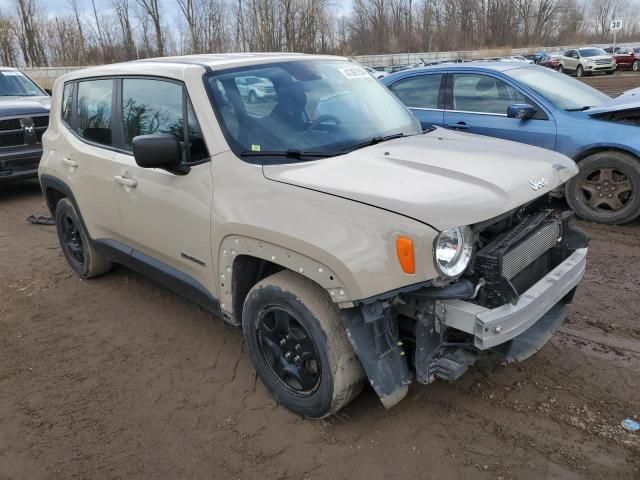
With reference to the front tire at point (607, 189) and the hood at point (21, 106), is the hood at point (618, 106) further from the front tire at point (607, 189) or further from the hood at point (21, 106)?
the hood at point (21, 106)

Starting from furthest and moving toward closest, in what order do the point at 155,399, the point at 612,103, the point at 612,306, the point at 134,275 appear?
the point at 612,103
the point at 134,275
the point at 612,306
the point at 155,399

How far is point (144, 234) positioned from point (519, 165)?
99.0 inches

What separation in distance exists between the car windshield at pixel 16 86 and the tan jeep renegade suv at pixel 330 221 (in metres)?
6.81

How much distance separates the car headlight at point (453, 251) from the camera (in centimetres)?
240

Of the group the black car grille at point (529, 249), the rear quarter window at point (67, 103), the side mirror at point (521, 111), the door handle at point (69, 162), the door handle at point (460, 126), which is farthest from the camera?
the door handle at point (460, 126)

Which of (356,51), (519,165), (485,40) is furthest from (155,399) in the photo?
(485,40)

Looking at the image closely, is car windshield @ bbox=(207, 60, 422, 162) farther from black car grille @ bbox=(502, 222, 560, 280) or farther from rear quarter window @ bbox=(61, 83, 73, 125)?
rear quarter window @ bbox=(61, 83, 73, 125)

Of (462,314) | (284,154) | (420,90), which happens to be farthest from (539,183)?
(420,90)

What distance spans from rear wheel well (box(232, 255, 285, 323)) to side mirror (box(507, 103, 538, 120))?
395 cm

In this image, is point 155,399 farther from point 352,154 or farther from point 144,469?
point 352,154

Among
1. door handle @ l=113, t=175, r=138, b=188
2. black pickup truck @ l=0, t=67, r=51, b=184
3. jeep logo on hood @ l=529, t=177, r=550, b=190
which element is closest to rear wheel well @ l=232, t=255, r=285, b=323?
door handle @ l=113, t=175, r=138, b=188

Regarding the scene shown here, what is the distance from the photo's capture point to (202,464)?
9.05ft

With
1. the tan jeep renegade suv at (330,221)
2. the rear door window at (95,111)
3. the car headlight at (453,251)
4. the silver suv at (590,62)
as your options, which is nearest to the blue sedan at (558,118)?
the tan jeep renegade suv at (330,221)

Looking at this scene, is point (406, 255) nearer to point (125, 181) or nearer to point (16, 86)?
point (125, 181)
